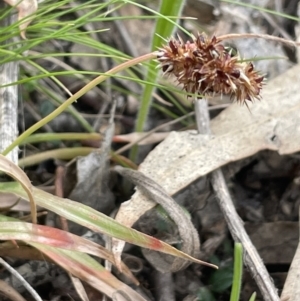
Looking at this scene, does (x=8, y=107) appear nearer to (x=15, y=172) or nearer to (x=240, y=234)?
(x=15, y=172)

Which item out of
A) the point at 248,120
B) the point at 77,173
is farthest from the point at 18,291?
the point at 248,120

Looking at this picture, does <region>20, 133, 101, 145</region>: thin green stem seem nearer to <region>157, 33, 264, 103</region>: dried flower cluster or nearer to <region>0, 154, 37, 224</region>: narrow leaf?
<region>0, 154, 37, 224</region>: narrow leaf

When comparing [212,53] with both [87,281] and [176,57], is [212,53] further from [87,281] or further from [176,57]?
[87,281]

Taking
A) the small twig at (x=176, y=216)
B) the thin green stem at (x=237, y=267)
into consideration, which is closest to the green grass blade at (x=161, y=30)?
the small twig at (x=176, y=216)

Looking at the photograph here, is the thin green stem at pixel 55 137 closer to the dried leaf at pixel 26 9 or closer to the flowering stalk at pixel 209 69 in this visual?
the dried leaf at pixel 26 9

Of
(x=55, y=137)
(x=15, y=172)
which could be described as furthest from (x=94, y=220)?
(x=55, y=137)
